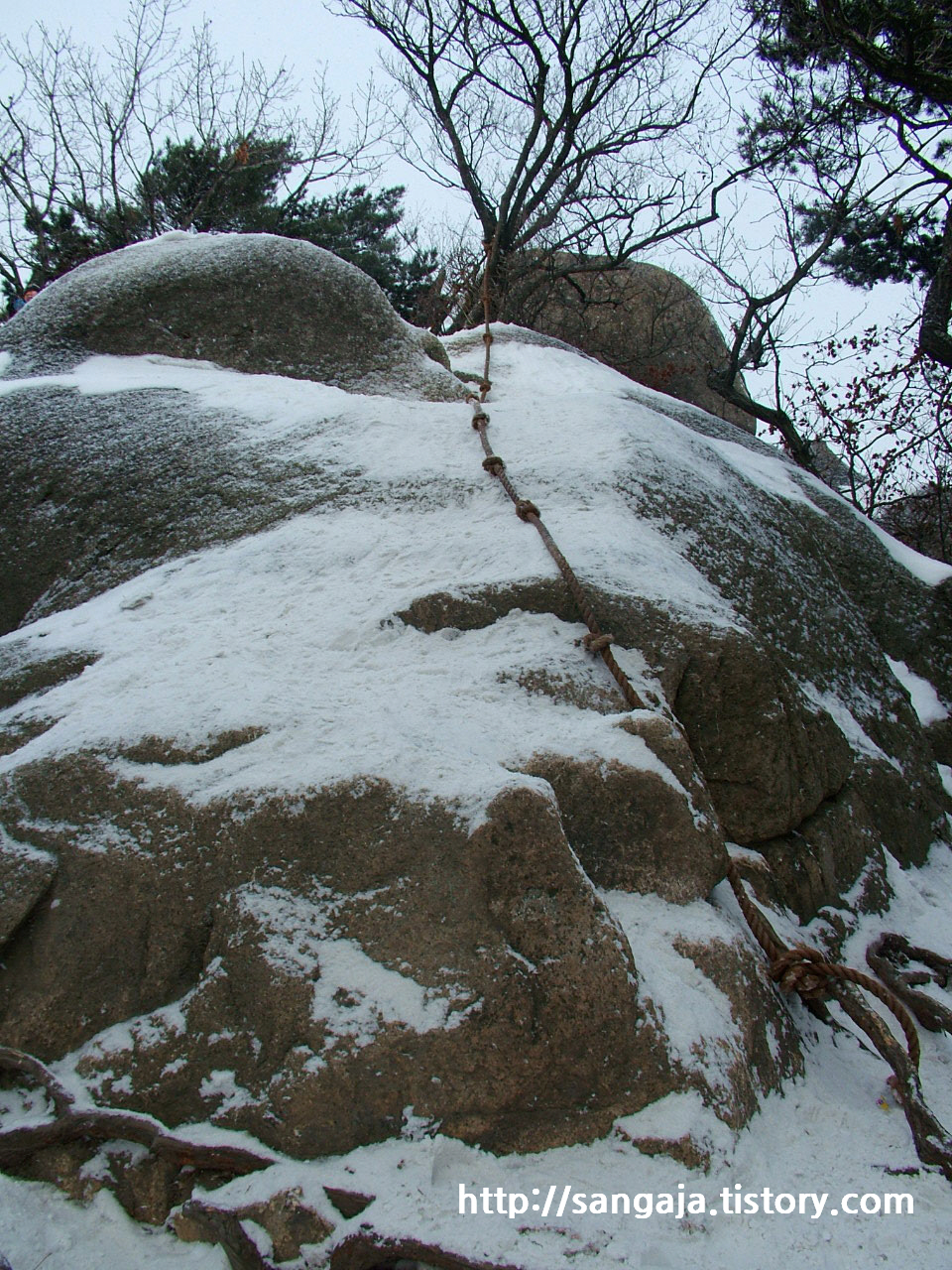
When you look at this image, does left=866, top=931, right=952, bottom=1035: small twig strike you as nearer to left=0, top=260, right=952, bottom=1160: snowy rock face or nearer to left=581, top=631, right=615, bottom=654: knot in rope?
left=0, top=260, right=952, bottom=1160: snowy rock face

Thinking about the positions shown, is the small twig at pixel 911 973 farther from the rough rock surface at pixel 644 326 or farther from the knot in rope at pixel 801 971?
the rough rock surface at pixel 644 326

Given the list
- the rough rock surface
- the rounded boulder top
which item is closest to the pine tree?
the rough rock surface

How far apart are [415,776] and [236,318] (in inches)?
144

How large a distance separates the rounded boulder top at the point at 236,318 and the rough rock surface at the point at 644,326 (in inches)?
275

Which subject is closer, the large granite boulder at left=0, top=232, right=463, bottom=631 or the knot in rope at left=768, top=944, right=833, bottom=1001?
the knot in rope at left=768, top=944, right=833, bottom=1001

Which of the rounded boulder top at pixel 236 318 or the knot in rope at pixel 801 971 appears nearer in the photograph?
the knot in rope at pixel 801 971

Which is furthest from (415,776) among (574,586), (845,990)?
(845,990)

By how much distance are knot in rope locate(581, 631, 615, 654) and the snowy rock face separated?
0.05 metres

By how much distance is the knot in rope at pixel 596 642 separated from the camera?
2.10 meters

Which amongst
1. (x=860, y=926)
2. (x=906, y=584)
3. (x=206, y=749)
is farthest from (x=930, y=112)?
(x=206, y=749)

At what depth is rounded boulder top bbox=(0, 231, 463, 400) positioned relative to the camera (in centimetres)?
429

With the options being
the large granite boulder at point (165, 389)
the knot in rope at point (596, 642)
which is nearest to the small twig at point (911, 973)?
the knot in rope at point (596, 642)

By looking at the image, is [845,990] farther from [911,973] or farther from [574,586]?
[574,586]

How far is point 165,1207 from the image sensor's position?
1291 mm
